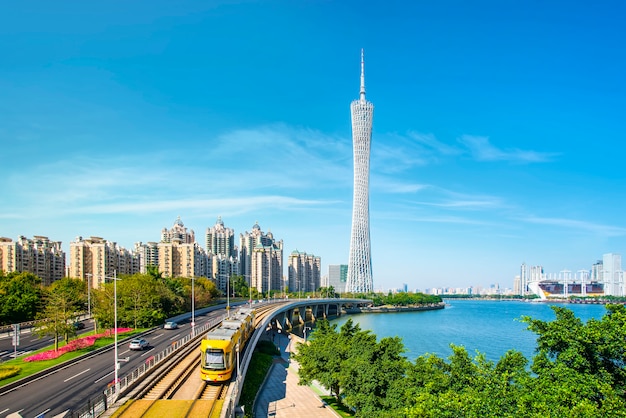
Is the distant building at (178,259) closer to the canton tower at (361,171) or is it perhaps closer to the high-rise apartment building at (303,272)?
the canton tower at (361,171)

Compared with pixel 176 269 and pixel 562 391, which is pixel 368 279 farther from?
pixel 562 391

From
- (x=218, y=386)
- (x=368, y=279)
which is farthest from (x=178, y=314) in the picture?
(x=368, y=279)

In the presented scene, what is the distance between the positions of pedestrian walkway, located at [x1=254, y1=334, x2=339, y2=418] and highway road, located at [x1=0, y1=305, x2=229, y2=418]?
6843mm

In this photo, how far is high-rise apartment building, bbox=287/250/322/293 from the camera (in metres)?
131

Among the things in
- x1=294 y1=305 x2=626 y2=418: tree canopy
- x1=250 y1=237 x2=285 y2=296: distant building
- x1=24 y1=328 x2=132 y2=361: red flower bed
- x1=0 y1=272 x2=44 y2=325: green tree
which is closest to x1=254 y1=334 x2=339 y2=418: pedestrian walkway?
x1=294 y1=305 x2=626 y2=418: tree canopy

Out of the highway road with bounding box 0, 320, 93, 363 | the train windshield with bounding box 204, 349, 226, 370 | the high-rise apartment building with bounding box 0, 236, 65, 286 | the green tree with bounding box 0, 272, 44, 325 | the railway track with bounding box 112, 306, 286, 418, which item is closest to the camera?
the railway track with bounding box 112, 306, 286, 418

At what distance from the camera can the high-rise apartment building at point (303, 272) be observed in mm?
130625

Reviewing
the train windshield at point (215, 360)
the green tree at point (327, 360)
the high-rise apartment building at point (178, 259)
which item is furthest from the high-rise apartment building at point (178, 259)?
the train windshield at point (215, 360)

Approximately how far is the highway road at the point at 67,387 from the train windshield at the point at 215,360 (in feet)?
14.8

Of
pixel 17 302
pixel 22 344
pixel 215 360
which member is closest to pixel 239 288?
pixel 17 302

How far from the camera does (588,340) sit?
14.7m

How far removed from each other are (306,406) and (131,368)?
890cm

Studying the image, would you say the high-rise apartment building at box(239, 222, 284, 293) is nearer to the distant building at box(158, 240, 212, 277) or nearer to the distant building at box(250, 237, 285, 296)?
the distant building at box(250, 237, 285, 296)

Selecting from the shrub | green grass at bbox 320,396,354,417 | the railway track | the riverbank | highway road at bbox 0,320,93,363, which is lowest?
the riverbank
